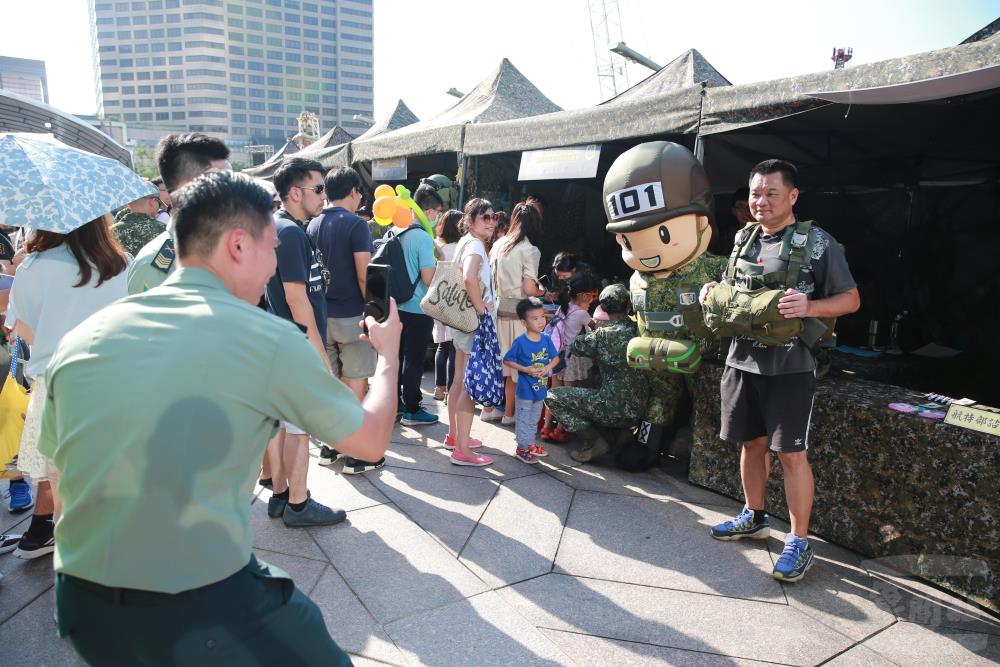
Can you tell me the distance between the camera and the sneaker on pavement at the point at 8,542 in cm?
334

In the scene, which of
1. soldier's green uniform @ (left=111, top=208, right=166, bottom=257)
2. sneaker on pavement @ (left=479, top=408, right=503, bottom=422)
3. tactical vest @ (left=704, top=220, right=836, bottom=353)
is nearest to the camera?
tactical vest @ (left=704, top=220, right=836, bottom=353)

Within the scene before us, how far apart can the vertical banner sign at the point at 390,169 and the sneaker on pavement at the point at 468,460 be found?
4.61 m

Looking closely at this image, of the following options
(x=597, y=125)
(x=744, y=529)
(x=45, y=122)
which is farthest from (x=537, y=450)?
(x=45, y=122)

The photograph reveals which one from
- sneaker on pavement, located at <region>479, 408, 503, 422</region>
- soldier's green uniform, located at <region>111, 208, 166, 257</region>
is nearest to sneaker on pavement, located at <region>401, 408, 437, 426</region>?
sneaker on pavement, located at <region>479, 408, 503, 422</region>

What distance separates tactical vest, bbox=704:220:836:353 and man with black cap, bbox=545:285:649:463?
1.29 m

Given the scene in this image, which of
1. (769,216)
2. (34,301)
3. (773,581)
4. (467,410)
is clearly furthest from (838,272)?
(34,301)

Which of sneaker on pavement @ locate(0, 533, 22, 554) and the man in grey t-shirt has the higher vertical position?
the man in grey t-shirt

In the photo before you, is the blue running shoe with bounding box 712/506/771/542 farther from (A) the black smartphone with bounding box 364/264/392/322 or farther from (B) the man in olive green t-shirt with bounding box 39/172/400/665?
(B) the man in olive green t-shirt with bounding box 39/172/400/665

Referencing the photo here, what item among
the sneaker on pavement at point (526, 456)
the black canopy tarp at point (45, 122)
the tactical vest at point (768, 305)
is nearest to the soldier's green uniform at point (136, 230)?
the sneaker on pavement at point (526, 456)

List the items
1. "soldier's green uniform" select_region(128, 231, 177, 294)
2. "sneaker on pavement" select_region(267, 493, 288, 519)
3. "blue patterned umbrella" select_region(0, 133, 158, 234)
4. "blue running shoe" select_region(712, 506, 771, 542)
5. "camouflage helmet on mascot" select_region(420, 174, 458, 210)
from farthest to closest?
"camouflage helmet on mascot" select_region(420, 174, 458, 210)
"sneaker on pavement" select_region(267, 493, 288, 519)
"blue running shoe" select_region(712, 506, 771, 542)
"soldier's green uniform" select_region(128, 231, 177, 294)
"blue patterned umbrella" select_region(0, 133, 158, 234)

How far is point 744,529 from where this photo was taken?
11.5ft

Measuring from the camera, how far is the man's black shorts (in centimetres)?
306

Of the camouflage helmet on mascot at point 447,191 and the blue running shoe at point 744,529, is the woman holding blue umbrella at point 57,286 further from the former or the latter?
the camouflage helmet on mascot at point 447,191

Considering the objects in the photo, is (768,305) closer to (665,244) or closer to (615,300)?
(665,244)
